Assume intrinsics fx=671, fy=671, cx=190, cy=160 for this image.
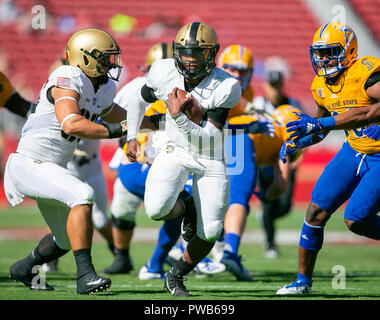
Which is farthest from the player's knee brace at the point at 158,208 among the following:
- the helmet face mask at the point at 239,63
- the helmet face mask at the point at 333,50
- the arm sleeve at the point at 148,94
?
the helmet face mask at the point at 239,63

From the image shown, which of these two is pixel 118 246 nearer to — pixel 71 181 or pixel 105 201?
pixel 105 201

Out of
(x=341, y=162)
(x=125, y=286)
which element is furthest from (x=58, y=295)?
(x=341, y=162)

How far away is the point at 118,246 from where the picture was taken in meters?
6.14

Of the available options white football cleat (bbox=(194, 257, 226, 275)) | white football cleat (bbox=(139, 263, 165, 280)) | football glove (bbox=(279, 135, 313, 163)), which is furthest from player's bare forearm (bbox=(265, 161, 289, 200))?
football glove (bbox=(279, 135, 313, 163))

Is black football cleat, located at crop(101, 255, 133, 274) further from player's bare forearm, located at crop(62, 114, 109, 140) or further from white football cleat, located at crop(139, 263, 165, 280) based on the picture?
player's bare forearm, located at crop(62, 114, 109, 140)

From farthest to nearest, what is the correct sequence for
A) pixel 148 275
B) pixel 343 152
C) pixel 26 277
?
pixel 148 275 < pixel 26 277 < pixel 343 152

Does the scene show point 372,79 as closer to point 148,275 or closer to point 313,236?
point 313,236

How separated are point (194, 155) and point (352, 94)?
1.15 meters

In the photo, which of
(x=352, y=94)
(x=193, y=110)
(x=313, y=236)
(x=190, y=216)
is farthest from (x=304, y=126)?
(x=190, y=216)

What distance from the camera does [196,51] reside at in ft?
14.6

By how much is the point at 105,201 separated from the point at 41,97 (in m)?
2.04

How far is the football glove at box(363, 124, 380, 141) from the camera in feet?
15.1

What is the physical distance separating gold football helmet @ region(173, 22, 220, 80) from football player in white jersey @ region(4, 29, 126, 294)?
0.56 meters

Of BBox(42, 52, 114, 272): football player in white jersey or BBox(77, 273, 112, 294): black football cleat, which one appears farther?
BBox(42, 52, 114, 272): football player in white jersey
